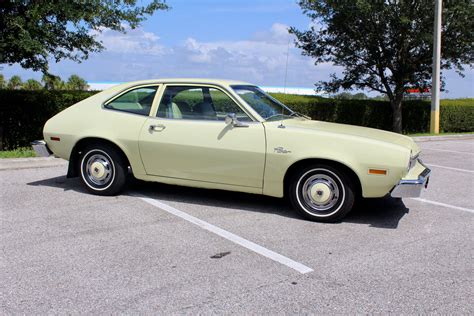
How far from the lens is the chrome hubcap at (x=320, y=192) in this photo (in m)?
5.35

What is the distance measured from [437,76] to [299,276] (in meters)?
15.4

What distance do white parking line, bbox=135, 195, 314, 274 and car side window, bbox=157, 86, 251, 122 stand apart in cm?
111

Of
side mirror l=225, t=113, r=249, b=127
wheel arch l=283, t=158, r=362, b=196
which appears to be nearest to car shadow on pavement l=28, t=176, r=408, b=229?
wheel arch l=283, t=158, r=362, b=196

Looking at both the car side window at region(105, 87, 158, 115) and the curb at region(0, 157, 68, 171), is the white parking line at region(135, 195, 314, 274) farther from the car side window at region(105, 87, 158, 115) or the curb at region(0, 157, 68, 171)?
the curb at region(0, 157, 68, 171)

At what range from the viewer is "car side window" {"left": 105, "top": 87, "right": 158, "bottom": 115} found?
622 cm

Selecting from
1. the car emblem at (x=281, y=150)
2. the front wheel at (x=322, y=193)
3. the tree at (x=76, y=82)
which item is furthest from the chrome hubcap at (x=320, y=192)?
the tree at (x=76, y=82)

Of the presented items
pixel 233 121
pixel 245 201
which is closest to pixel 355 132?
pixel 233 121

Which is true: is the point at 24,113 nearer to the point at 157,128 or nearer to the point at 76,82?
the point at 157,128

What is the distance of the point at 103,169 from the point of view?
6312 mm

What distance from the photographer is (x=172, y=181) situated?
6.00 meters

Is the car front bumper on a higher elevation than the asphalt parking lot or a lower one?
higher

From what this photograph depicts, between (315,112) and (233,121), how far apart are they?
1286cm

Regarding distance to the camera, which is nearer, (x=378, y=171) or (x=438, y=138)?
(x=378, y=171)

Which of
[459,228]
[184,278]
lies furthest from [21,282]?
[459,228]
